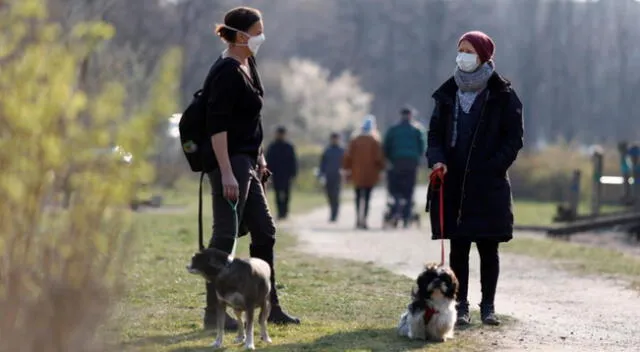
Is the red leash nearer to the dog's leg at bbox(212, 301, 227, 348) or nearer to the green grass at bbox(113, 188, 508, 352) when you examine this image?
the green grass at bbox(113, 188, 508, 352)

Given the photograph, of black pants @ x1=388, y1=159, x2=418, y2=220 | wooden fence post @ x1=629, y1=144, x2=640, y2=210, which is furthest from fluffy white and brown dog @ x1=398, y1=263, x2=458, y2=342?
wooden fence post @ x1=629, y1=144, x2=640, y2=210

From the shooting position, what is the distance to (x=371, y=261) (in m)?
15.4

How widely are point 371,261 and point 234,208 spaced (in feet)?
22.8

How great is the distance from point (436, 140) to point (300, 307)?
5.63 feet

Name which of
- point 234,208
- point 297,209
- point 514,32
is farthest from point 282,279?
point 514,32

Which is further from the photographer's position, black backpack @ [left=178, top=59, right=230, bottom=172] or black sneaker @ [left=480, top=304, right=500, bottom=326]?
black sneaker @ [left=480, top=304, right=500, bottom=326]

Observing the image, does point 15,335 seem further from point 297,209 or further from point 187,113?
point 297,209

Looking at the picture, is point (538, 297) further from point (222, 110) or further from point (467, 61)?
point (222, 110)

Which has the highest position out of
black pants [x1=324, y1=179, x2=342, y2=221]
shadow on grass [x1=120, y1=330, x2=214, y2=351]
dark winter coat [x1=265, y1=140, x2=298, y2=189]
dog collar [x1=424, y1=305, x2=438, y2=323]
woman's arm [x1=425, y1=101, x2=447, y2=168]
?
dark winter coat [x1=265, y1=140, x2=298, y2=189]

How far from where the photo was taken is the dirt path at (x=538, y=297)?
359 inches

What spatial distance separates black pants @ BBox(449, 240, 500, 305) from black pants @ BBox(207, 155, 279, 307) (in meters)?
1.40

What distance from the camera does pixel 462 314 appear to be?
31.3 ft

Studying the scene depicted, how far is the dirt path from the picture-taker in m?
9.12

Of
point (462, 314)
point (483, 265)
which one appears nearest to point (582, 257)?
point (483, 265)
